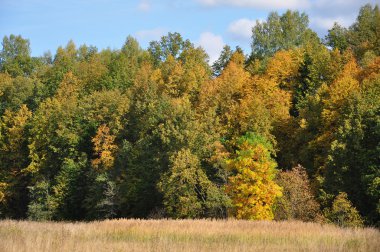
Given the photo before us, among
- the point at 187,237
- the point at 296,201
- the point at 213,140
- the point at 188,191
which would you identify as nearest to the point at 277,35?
the point at 213,140

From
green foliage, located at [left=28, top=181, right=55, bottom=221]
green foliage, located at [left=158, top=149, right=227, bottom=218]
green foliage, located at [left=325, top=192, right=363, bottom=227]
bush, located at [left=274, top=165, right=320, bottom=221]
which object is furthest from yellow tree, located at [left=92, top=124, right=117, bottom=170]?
green foliage, located at [left=325, top=192, right=363, bottom=227]

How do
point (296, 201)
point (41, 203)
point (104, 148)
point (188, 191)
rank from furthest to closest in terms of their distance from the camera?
point (41, 203), point (104, 148), point (188, 191), point (296, 201)

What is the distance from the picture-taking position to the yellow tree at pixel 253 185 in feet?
134

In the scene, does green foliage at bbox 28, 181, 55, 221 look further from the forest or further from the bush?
the bush

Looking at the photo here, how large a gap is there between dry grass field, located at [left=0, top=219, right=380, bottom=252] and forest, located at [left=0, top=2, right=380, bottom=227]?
434 inches

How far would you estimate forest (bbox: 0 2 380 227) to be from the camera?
4138 centimetres

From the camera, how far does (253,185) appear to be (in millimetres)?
41781

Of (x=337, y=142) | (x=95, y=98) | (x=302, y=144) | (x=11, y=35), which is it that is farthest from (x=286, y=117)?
Answer: (x=11, y=35)

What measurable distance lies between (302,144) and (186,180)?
12209 mm

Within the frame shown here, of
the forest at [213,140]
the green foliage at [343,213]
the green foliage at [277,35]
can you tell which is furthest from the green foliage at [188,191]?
the green foliage at [277,35]

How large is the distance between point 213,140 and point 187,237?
30.9 m

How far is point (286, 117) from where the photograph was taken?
182 ft

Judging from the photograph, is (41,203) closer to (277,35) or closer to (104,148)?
(104,148)

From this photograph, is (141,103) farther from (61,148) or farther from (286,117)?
(286,117)
